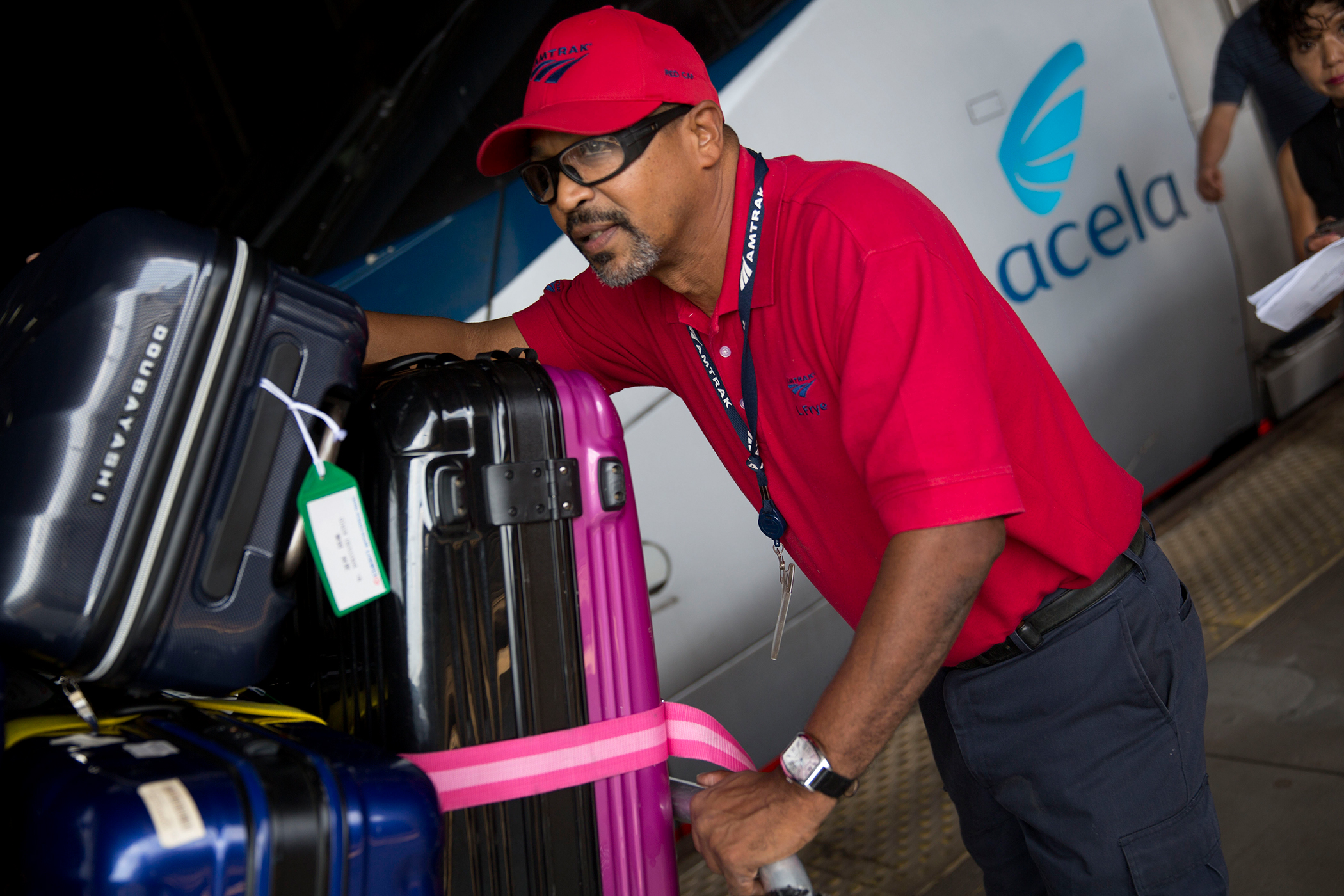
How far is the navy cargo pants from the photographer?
4.17ft

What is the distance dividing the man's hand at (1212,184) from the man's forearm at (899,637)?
268 cm

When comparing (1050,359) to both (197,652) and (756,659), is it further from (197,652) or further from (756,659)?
(197,652)

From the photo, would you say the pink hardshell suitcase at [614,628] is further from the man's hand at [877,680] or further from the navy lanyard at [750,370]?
the navy lanyard at [750,370]

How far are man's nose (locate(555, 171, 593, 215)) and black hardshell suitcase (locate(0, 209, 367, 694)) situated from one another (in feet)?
1.23

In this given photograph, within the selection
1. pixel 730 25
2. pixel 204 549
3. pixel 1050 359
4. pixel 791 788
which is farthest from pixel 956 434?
pixel 1050 359

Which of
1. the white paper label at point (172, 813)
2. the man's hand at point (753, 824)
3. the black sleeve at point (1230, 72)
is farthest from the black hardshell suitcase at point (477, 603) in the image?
the black sleeve at point (1230, 72)

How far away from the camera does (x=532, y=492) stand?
1018mm

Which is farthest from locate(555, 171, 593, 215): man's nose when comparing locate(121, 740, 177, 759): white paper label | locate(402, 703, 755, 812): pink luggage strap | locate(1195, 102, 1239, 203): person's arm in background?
locate(1195, 102, 1239, 203): person's arm in background

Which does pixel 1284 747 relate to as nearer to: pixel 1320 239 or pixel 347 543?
pixel 1320 239

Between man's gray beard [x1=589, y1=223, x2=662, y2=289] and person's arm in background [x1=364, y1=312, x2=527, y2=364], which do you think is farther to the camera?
person's arm in background [x1=364, y1=312, x2=527, y2=364]

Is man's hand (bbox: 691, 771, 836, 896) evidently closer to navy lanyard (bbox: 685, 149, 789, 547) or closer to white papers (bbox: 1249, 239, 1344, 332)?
navy lanyard (bbox: 685, 149, 789, 547)

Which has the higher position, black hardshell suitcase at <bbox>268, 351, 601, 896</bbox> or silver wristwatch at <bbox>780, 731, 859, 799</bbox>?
black hardshell suitcase at <bbox>268, 351, 601, 896</bbox>

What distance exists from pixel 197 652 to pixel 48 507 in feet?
0.56

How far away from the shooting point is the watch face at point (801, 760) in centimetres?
102
